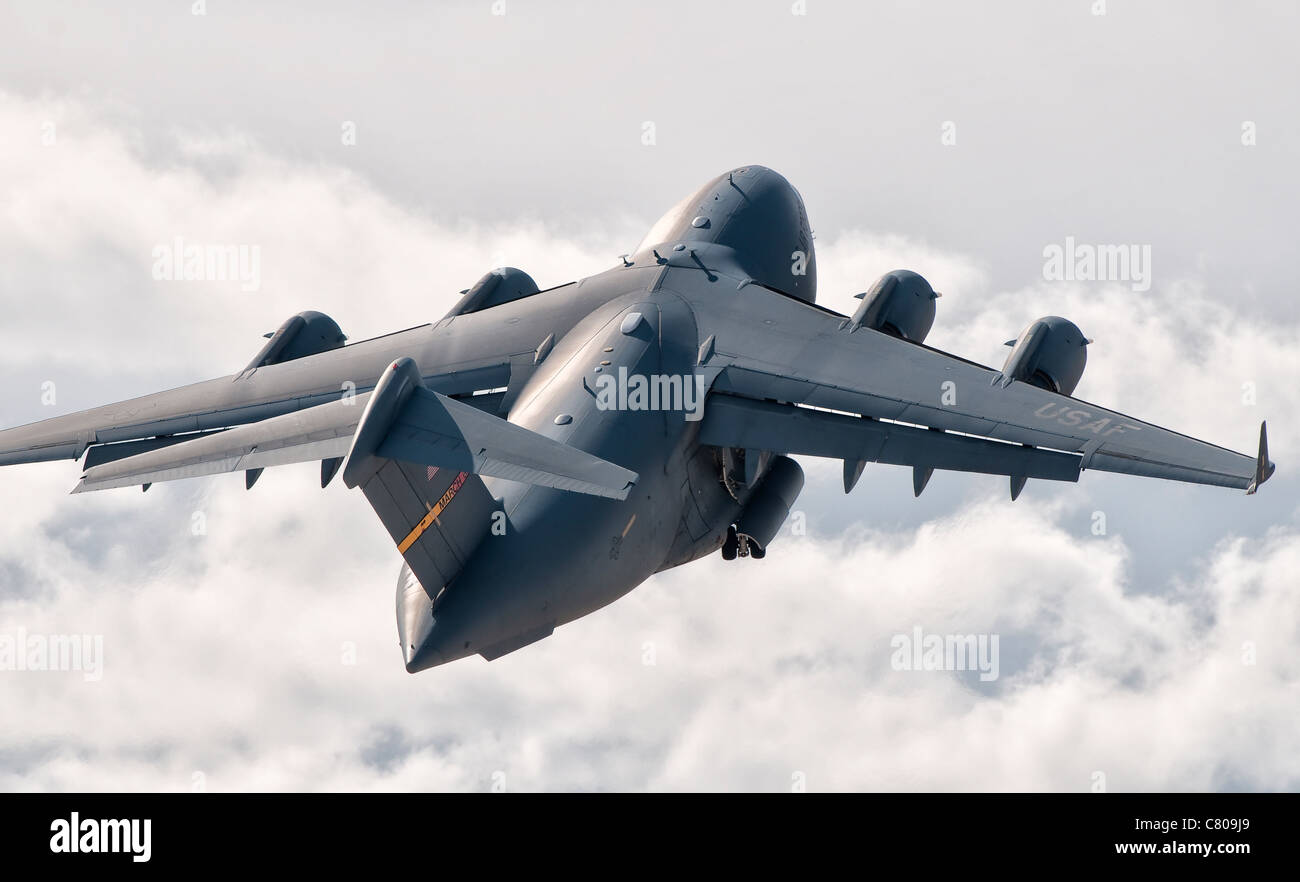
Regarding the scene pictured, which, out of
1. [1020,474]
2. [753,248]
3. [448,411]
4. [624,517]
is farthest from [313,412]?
[753,248]

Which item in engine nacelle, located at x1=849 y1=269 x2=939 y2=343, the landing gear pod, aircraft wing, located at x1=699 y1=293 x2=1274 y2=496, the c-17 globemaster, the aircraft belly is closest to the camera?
the c-17 globemaster

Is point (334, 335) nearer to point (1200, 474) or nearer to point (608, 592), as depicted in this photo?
point (608, 592)

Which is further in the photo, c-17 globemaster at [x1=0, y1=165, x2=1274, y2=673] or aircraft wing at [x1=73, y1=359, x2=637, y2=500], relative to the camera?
c-17 globemaster at [x1=0, y1=165, x2=1274, y2=673]

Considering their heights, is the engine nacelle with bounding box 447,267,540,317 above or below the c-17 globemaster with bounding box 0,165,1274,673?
above

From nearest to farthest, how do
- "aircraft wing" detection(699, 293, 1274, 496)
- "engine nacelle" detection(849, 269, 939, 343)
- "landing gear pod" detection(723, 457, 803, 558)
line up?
"aircraft wing" detection(699, 293, 1274, 496)
"landing gear pod" detection(723, 457, 803, 558)
"engine nacelle" detection(849, 269, 939, 343)

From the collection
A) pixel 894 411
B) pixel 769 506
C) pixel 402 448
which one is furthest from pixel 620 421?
pixel 402 448

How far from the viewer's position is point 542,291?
90.6ft

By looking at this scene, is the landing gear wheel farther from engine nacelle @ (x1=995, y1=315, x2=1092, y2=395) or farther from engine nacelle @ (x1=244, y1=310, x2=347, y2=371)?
engine nacelle @ (x1=244, y1=310, x2=347, y2=371)

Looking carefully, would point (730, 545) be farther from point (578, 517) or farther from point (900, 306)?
point (900, 306)

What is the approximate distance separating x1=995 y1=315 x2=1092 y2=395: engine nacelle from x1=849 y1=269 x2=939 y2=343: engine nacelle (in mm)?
1786

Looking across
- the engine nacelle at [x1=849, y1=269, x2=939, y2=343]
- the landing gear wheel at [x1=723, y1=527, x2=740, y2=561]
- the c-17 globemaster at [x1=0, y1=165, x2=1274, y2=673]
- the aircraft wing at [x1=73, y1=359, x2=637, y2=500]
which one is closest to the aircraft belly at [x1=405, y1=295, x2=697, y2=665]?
the c-17 globemaster at [x1=0, y1=165, x2=1274, y2=673]

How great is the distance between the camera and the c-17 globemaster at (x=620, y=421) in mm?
19547

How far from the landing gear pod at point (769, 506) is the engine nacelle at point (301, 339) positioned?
7.35 meters

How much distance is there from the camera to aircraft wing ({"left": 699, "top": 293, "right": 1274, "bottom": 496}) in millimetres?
23281
